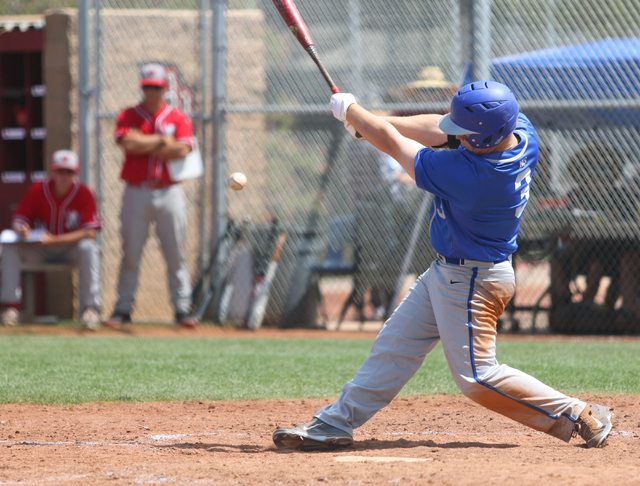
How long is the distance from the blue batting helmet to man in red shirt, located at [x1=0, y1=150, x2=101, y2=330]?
5074 millimetres

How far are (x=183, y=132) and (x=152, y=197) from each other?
2.30ft

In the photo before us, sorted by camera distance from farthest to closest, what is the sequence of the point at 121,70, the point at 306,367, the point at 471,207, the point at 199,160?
the point at 121,70, the point at 199,160, the point at 306,367, the point at 471,207

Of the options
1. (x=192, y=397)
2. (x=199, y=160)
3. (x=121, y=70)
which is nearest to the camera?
(x=192, y=397)

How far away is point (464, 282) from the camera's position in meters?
3.29

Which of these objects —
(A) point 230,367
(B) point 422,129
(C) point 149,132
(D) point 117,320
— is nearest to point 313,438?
(B) point 422,129

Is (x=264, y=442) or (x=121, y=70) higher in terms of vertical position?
(x=121, y=70)

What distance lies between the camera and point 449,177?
10.2 ft

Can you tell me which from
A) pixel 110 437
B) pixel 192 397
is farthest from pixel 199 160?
pixel 110 437

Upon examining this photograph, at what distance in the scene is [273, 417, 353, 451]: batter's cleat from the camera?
3.38 meters

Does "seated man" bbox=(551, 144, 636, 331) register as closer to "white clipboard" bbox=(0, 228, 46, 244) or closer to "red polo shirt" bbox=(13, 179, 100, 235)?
"red polo shirt" bbox=(13, 179, 100, 235)

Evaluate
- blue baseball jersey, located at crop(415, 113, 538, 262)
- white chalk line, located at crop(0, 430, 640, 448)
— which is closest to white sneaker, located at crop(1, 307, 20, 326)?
white chalk line, located at crop(0, 430, 640, 448)

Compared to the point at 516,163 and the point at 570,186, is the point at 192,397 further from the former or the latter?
the point at 570,186

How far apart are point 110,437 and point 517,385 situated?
1.89m

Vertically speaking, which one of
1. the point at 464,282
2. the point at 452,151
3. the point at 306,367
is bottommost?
the point at 306,367
